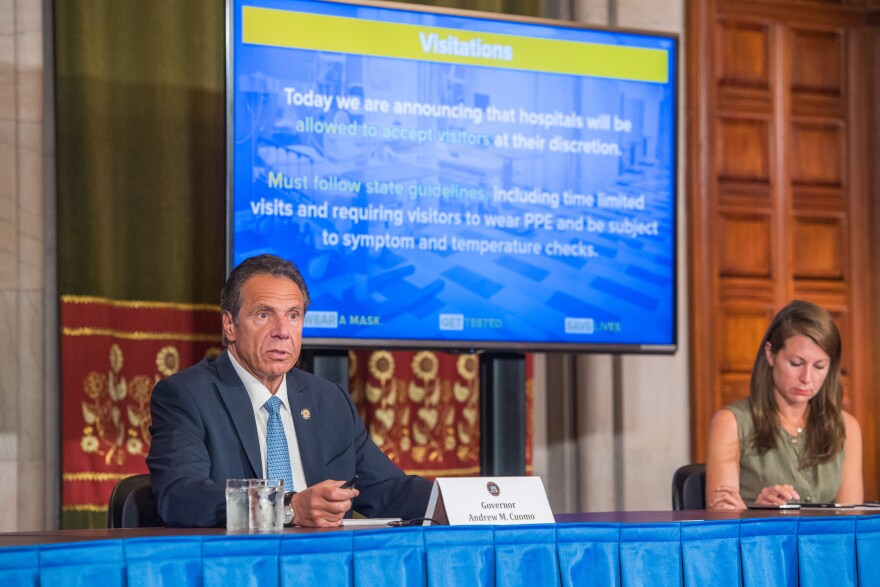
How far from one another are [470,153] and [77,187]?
4.49 ft

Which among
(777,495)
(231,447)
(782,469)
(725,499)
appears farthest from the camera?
(782,469)

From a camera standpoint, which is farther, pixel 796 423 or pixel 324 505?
pixel 796 423

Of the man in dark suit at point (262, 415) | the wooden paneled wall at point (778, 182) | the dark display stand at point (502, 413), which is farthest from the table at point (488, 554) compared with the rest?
the wooden paneled wall at point (778, 182)

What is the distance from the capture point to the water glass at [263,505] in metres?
2.27

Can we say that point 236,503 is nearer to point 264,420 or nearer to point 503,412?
point 264,420

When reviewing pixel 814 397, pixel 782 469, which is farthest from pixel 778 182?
pixel 782 469

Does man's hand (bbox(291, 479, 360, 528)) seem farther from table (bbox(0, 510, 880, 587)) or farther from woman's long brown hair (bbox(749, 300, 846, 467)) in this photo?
woman's long brown hair (bbox(749, 300, 846, 467))

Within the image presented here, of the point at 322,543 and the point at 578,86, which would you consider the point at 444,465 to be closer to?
the point at 578,86

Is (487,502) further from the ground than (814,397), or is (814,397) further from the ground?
(814,397)

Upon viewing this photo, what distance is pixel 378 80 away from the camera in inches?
160

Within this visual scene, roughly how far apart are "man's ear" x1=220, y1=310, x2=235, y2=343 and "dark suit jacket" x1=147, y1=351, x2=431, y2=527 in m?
0.05

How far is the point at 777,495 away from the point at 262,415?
1324 mm

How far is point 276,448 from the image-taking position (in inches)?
112

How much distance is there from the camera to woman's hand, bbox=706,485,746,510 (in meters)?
3.23
